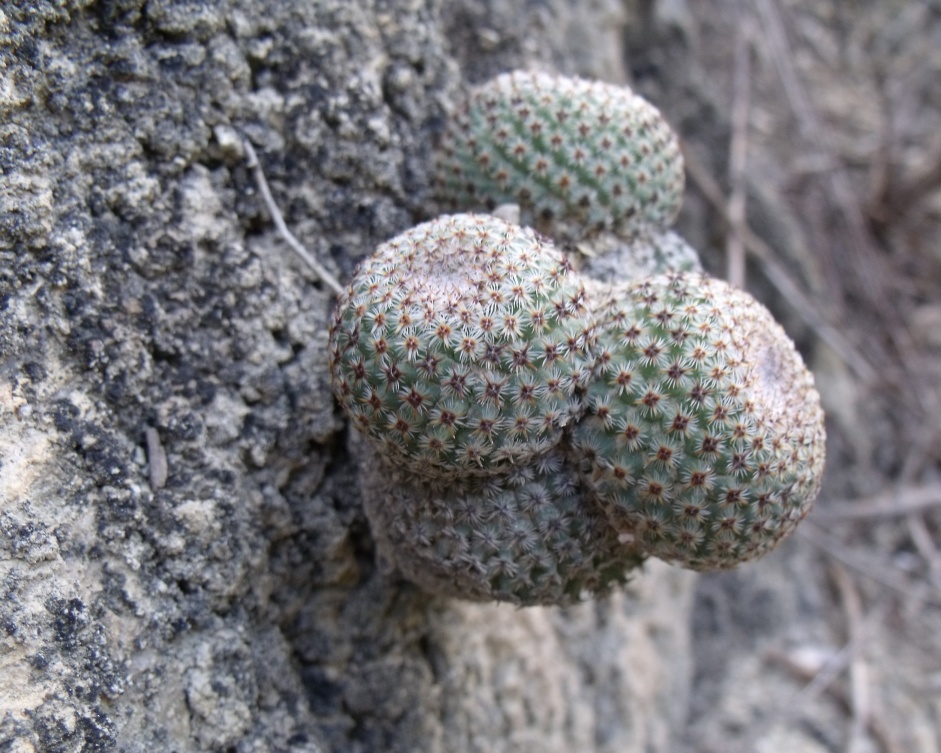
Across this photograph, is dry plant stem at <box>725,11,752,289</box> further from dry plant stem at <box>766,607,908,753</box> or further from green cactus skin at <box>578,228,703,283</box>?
dry plant stem at <box>766,607,908,753</box>

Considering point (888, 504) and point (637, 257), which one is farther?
point (888, 504)

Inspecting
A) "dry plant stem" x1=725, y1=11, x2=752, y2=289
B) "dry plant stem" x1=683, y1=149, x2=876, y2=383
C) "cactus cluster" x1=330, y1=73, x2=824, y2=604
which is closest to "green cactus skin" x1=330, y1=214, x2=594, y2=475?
"cactus cluster" x1=330, y1=73, x2=824, y2=604

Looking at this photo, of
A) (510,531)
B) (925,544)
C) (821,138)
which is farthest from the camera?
(821,138)

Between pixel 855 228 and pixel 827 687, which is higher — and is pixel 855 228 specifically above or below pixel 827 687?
above

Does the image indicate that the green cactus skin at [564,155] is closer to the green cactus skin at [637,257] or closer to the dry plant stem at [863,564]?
the green cactus skin at [637,257]

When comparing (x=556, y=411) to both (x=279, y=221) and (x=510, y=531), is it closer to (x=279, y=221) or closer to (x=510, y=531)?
(x=510, y=531)

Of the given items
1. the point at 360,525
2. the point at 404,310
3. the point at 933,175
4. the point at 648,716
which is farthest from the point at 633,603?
the point at 933,175

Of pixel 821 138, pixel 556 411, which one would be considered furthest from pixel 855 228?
pixel 556 411
